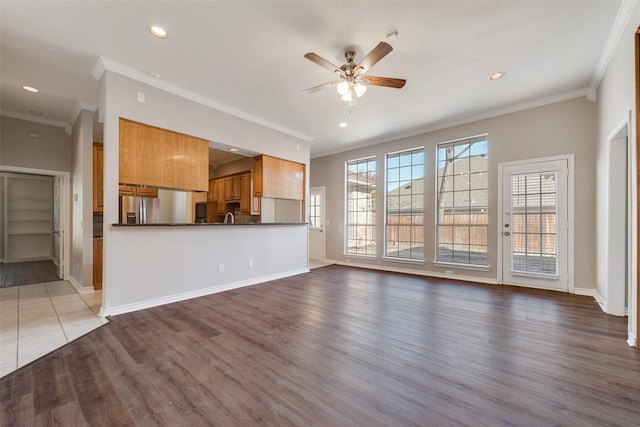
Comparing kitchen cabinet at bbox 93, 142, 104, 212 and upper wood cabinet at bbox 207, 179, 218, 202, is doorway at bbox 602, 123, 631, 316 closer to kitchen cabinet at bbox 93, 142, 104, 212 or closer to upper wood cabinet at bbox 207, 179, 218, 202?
kitchen cabinet at bbox 93, 142, 104, 212

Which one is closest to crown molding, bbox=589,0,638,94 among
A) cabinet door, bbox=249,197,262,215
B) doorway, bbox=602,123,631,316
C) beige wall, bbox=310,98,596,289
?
beige wall, bbox=310,98,596,289

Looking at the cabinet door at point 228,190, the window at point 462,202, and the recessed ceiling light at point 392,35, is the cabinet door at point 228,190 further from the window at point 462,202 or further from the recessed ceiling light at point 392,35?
the recessed ceiling light at point 392,35

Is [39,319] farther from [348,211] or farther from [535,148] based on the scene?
[535,148]

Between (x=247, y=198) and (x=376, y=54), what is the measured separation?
4.61m

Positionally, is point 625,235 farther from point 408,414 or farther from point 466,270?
point 408,414

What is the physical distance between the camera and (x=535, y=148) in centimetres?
436

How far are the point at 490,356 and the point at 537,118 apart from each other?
410cm

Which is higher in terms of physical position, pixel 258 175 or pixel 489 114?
pixel 489 114

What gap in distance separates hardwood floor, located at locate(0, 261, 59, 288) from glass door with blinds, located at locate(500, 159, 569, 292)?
824 centimetres

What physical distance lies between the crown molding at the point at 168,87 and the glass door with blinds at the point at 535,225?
4.42m

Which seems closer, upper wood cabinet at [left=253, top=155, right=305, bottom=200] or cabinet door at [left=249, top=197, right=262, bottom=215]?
upper wood cabinet at [left=253, top=155, right=305, bottom=200]

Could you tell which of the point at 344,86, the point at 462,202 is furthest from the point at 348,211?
the point at 344,86

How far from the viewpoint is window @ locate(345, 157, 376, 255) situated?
6500 mm

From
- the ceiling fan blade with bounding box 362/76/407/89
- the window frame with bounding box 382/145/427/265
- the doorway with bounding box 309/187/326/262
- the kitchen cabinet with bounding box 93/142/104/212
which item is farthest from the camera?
the doorway with bounding box 309/187/326/262
